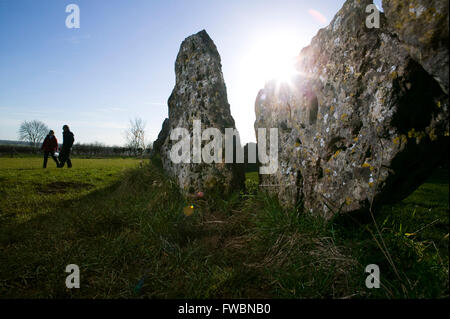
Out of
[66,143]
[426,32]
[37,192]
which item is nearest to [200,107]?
[426,32]

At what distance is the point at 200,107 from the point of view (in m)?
4.24

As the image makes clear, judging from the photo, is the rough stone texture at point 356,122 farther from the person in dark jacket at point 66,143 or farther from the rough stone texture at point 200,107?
the person in dark jacket at point 66,143

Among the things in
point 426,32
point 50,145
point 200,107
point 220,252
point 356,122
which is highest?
point 426,32

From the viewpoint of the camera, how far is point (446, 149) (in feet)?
7.17

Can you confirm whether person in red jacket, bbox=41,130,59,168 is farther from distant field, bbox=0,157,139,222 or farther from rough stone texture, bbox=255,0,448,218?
rough stone texture, bbox=255,0,448,218

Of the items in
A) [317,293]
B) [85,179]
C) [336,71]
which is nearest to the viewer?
[317,293]

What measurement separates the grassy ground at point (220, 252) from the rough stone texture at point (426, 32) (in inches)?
50.3

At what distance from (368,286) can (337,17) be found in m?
3.04

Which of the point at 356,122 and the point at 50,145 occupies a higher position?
the point at 50,145

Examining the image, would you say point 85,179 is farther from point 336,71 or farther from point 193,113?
point 336,71

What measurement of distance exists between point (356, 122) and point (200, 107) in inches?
100

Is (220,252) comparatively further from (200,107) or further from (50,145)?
(50,145)

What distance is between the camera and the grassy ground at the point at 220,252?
2102 millimetres

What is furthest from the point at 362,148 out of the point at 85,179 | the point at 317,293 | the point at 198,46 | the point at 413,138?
the point at 85,179
